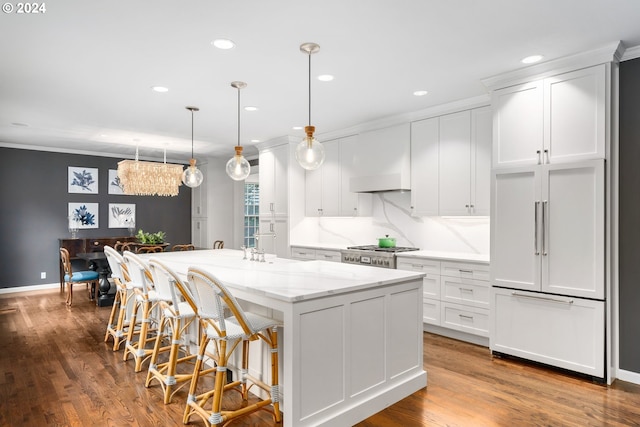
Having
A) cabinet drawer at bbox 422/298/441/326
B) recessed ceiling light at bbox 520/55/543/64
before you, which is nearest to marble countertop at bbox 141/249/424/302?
cabinet drawer at bbox 422/298/441/326

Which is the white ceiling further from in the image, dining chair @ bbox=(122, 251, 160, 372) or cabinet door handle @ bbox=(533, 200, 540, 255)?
dining chair @ bbox=(122, 251, 160, 372)

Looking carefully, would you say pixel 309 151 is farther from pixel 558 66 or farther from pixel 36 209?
pixel 36 209

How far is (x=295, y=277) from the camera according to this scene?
2770 millimetres

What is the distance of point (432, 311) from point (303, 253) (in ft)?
7.21

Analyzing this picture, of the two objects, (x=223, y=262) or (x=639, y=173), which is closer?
(x=639, y=173)

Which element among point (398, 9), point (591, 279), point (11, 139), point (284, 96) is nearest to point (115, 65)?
point (284, 96)

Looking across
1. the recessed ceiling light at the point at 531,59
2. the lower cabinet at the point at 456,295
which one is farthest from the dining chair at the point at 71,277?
the recessed ceiling light at the point at 531,59

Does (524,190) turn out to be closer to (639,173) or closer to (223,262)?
(639,173)

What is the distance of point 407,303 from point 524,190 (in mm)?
1530

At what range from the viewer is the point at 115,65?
3.27 metres

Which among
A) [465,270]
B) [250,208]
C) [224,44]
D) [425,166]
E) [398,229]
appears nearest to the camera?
[224,44]

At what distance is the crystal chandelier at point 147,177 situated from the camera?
19.2ft

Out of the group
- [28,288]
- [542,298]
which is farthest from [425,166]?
[28,288]

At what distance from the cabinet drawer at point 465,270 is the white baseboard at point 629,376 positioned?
1.22 m
